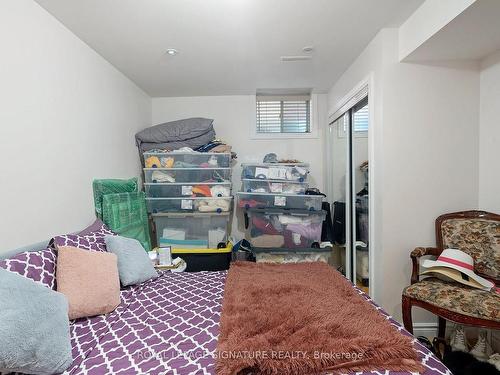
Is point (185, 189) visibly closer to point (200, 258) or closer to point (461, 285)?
point (200, 258)

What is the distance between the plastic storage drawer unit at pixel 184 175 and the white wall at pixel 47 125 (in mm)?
560

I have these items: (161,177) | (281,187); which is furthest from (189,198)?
(281,187)

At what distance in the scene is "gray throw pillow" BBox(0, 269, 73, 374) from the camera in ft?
3.10

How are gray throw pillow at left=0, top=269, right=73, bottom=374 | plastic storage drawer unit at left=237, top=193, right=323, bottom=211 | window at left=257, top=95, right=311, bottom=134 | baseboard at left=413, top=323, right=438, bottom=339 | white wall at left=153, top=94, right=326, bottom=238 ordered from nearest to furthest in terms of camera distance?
gray throw pillow at left=0, top=269, right=73, bottom=374 < baseboard at left=413, top=323, right=438, bottom=339 < plastic storage drawer unit at left=237, top=193, right=323, bottom=211 < white wall at left=153, top=94, right=326, bottom=238 < window at left=257, top=95, right=311, bottom=134

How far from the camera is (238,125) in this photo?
3652 millimetres

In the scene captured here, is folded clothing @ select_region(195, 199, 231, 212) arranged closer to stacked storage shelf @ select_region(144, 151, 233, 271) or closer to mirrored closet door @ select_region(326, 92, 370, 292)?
stacked storage shelf @ select_region(144, 151, 233, 271)

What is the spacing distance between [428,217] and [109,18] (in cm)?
271

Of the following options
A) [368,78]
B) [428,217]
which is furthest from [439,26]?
[428,217]

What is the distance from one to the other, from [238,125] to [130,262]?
2296 millimetres

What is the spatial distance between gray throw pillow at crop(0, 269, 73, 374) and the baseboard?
7.73 ft

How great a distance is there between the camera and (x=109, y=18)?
6.21ft

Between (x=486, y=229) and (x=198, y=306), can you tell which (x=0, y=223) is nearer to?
(x=198, y=306)

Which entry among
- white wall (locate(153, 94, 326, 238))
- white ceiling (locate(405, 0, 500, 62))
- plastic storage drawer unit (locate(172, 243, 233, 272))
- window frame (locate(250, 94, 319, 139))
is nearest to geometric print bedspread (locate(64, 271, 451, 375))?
plastic storage drawer unit (locate(172, 243, 233, 272))

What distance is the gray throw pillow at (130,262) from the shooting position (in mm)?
1813
